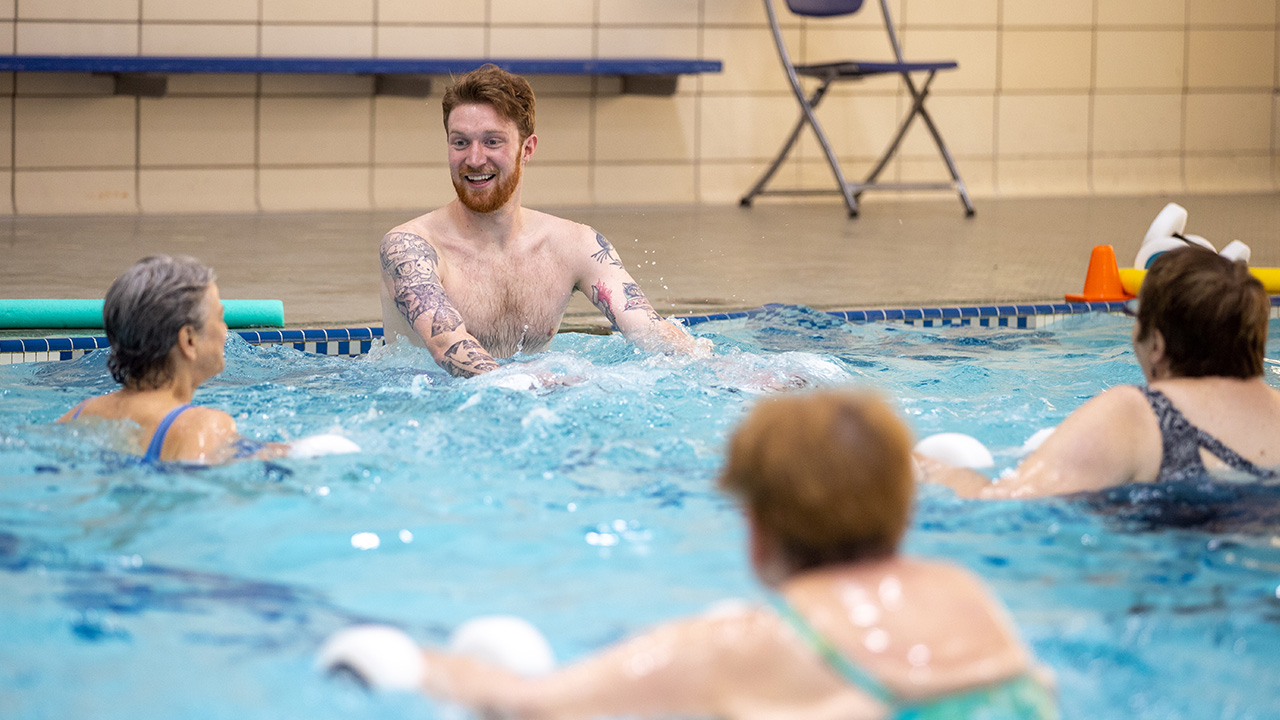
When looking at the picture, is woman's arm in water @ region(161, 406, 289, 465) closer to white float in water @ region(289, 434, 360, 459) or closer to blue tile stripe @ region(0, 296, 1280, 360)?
white float in water @ region(289, 434, 360, 459)

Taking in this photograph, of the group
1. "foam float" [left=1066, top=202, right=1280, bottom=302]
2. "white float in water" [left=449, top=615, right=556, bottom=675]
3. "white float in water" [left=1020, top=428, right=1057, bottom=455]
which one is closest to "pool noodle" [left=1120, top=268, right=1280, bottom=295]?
"foam float" [left=1066, top=202, right=1280, bottom=302]

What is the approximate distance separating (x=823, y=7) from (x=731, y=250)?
7.43 feet

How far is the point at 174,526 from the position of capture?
101 inches

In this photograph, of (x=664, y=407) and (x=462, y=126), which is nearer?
(x=664, y=407)

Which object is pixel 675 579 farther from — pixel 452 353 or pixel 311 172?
pixel 311 172

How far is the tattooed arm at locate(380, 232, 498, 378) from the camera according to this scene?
12.1ft

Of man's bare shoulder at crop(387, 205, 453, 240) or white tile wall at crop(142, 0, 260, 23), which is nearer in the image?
man's bare shoulder at crop(387, 205, 453, 240)

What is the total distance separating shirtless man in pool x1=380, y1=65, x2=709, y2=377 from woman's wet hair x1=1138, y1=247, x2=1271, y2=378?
1629 mm

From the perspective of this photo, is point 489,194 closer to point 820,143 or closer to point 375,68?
point 375,68

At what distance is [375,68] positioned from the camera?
27.1ft

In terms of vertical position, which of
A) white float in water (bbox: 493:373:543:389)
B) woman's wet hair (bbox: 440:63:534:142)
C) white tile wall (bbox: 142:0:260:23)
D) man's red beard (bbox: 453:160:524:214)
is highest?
white tile wall (bbox: 142:0:260:23)

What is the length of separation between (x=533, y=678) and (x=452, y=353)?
2.06 meters

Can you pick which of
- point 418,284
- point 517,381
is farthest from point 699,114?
point 517,381

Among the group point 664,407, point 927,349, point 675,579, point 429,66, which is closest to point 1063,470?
point 675,579
